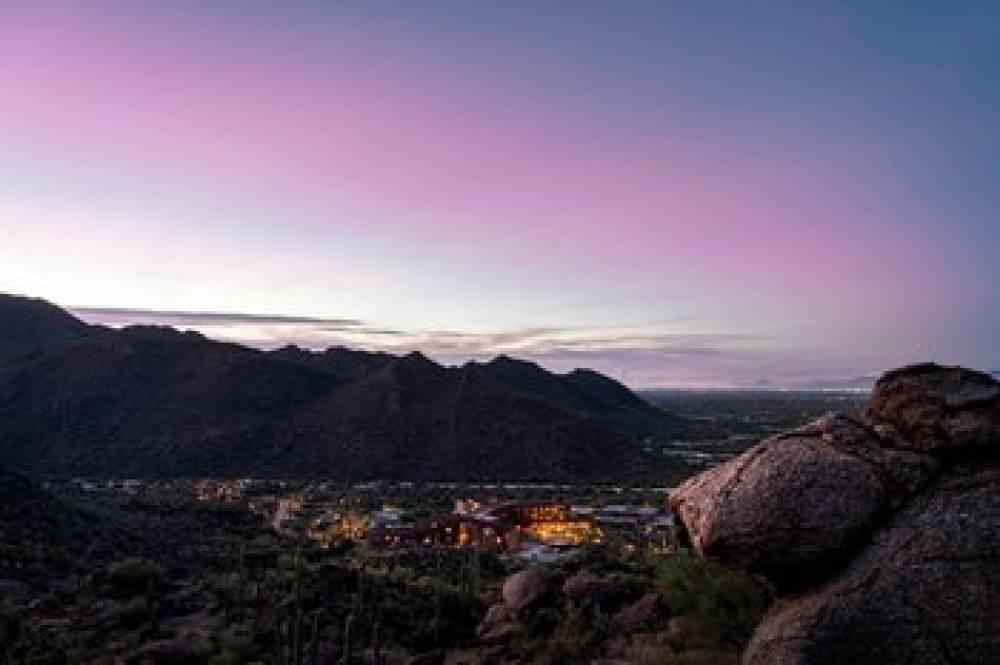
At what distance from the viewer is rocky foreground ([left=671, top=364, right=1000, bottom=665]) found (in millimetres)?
10859

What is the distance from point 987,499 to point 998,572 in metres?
0.85

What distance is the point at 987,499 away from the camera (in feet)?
37.3

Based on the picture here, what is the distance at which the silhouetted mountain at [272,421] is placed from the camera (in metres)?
122

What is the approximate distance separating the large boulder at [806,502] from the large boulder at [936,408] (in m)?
0.27

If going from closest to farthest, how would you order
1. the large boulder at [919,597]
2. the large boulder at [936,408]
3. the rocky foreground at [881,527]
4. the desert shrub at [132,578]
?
the large boulder at [919,597] < the rocky foreground at [881,527] < the large boulder at [936,408] < the desert shrub at [132,578]

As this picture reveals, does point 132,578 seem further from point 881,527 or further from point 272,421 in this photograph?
point 272,421

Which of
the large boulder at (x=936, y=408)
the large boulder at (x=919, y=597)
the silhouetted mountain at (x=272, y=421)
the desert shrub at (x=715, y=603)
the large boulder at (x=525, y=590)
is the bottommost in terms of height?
the silhouetted mountain at (x=272, y=421)

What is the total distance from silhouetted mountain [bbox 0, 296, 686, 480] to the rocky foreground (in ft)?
358

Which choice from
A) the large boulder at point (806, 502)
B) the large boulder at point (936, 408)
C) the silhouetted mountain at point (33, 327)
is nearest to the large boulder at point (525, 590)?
the large boulder at point (806, 502)

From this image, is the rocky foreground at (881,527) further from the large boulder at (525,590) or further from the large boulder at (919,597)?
the large boulder at (525,590)

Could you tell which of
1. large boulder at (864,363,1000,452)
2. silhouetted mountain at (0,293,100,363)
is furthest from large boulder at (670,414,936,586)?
silhouetted mountain at (0,293,100,363)

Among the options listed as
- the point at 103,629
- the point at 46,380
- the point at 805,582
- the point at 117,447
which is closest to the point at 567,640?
the point at 805,582

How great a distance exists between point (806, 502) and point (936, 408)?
75.5 inches

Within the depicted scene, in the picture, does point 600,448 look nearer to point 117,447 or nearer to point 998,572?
point 117,447
